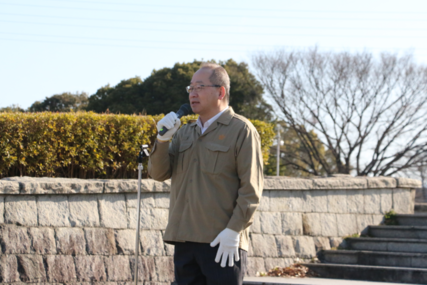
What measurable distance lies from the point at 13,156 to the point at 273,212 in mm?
3505

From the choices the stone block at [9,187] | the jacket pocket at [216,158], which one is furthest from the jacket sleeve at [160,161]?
the stone block at [9,187]

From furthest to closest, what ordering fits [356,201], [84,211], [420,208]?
[420,208] < [356,201] < [84,211]

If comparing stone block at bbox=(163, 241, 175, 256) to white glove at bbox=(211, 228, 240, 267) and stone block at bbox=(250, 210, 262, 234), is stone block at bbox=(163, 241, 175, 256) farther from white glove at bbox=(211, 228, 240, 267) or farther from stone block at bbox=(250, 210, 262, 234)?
white glove at bbox=(211, 228, 240, 267)

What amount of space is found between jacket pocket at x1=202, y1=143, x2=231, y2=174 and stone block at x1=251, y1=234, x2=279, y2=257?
13.1 ft

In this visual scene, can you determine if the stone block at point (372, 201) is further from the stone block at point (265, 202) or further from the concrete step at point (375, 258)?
the stone block at point (265, 202)

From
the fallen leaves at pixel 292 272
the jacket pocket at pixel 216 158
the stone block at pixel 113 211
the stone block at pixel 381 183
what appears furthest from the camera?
the stone block at pixel 381 183

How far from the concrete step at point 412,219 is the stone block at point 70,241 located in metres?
5.55

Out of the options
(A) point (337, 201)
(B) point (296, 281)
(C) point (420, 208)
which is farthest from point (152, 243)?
(C) point (420, 208)

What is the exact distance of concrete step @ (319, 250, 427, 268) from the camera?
673 centimetres

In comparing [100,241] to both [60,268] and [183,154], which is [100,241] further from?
[183,154]

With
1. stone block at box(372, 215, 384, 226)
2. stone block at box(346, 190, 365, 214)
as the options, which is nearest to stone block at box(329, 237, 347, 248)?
stone block at box(346, 190, 365, 214)

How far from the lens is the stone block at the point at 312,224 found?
7.35m

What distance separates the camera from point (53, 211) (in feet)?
16.7

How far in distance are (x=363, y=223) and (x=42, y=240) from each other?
206 inches
